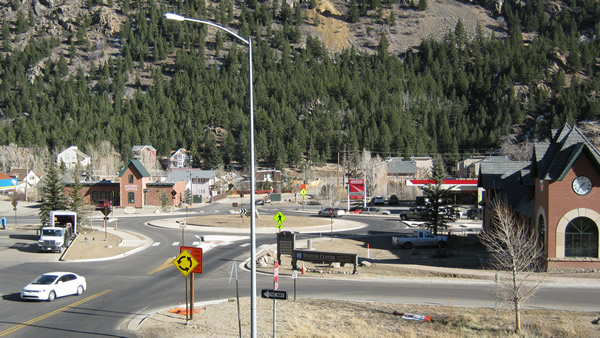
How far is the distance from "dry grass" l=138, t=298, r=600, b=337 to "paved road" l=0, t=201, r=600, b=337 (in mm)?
1548

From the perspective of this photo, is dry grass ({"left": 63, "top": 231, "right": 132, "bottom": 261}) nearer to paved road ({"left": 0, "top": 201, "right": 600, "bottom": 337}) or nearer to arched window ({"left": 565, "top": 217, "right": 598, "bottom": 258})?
paved road ({"left": 0, "top": 201, "right": 600, "bottom": 337})

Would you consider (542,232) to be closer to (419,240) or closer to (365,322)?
(419,240)

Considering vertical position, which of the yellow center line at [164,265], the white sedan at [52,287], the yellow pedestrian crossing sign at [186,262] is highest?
the yellow pedestrian crossing sign at [186,262]

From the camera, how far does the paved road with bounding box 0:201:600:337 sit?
1891 centimetres

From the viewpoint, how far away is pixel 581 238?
30.7 m

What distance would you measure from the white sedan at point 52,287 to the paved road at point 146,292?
0.36m

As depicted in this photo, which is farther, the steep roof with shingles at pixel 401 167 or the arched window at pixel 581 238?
the steep roof with shingles at pixel 401 167

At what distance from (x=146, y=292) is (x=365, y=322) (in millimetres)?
10927

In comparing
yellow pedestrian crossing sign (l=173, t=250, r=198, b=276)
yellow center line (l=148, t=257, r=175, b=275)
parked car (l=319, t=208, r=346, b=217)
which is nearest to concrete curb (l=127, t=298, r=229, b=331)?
yellow pedestrian crossing sign (l=173, t=250, r=198, b=276)

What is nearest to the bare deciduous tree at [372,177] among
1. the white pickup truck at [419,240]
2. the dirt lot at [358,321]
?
the white pickup truck at [419,240]

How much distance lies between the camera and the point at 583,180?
30.5 m

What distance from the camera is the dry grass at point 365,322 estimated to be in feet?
59.3

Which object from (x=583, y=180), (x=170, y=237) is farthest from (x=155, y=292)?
(x=583, y=180)

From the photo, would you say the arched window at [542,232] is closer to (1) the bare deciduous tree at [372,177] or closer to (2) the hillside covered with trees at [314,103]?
(1) the bare deciduous tree at [372,177]
